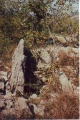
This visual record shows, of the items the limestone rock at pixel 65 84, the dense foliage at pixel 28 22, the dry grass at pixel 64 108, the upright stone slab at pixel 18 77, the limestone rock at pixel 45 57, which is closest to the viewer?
the dry grass at pixel 64 108

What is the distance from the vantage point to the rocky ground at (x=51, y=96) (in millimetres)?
6117

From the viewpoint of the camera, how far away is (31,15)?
1243 cm

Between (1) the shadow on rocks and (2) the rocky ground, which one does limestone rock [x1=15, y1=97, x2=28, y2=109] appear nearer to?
(2) the rocky ground

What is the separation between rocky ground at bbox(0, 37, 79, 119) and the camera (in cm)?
612

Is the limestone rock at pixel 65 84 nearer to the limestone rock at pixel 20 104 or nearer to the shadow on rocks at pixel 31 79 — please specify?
the shadow on rocks at pixel 31 79

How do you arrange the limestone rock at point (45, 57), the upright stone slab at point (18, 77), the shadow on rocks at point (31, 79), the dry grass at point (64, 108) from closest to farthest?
the dry grass at point (64, 108), the upright stone slab at point (18, 77), the shadow on rocks at point (31, 79), the limestone rock at point (45, 57)

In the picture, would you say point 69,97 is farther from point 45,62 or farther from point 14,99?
point 45,62

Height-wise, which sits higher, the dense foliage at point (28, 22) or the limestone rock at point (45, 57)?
the dense foliage at point (28, 22)

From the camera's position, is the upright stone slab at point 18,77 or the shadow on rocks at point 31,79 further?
the shadow on rocks at point 31,79

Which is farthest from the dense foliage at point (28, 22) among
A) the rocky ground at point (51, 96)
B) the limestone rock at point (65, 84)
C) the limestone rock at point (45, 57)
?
the limestone rock at point (65, 84)

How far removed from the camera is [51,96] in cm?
691

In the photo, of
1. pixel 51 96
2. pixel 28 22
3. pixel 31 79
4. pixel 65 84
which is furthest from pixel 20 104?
pixel 28 22

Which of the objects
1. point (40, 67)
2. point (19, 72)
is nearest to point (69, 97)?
point (19, 72)

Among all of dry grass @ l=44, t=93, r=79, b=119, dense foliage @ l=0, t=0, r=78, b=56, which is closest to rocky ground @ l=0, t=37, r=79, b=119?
dry grass @ l=44, t=93, r=79, b=119
